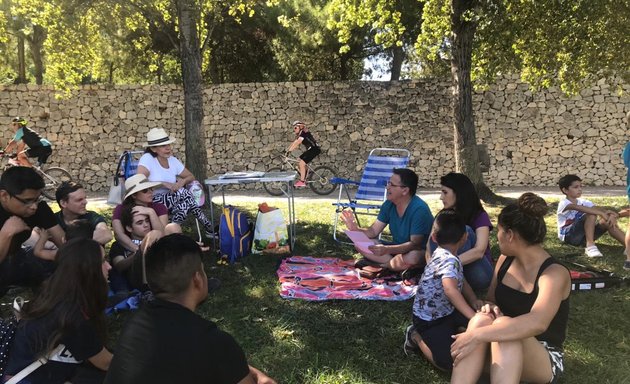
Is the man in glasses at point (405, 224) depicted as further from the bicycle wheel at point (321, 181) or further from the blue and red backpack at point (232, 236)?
the bicycle wheel at point (321, 181)

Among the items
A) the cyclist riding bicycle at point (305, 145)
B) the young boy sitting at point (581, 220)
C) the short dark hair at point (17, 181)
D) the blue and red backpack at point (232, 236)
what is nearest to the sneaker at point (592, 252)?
the young boy sitting at point (581, 220)

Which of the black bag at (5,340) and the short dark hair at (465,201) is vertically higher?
the short dark hair at (465,201)

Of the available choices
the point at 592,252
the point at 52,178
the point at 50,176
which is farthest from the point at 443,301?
the point at 50,176

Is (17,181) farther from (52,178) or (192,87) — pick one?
(52,178)

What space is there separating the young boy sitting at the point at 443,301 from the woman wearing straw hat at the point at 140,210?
216 cm

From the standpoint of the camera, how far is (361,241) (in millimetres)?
4176

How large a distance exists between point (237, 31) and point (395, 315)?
11741mm

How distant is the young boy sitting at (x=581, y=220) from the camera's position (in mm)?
4574

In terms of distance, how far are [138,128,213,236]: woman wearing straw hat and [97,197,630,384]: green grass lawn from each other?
86 cm

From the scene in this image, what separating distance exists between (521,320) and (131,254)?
285 cm

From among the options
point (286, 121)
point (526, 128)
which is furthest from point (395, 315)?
point (526, 128)

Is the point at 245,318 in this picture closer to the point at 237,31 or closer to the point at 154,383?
the point at 154,383

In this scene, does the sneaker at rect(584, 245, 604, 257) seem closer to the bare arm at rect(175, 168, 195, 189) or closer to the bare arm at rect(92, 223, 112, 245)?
the bare arm at rect(175, 168, 195, 189)

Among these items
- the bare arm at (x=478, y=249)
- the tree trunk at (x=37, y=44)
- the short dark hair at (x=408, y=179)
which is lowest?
the bare arm at (x=478, y=249)
